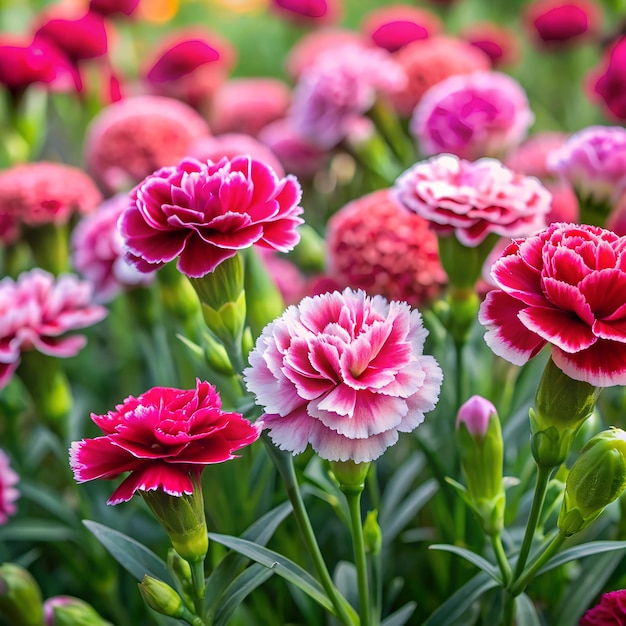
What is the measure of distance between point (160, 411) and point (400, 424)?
16 cm

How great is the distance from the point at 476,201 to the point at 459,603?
1.14 ft

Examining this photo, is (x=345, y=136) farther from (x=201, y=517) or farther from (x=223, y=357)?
(x=201, y=517)

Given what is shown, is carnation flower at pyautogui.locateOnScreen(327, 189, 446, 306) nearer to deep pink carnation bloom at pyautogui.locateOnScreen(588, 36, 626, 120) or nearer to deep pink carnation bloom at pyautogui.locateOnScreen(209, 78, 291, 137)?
deep pink carnation bloom at pyautogui.locateOnScreen(588, 36, 626, 120)

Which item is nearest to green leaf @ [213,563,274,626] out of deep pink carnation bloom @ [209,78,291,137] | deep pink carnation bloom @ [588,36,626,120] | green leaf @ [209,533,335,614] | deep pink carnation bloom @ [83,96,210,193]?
green leaf @ [209,533,335,614]

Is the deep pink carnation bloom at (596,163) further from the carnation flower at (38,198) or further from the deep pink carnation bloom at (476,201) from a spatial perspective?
the carnation flower at (38,198)

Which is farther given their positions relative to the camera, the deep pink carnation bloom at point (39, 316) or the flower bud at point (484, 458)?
the deep pink carnation bloom at point (39, 316)

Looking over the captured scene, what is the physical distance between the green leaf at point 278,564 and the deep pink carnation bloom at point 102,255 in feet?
1.29

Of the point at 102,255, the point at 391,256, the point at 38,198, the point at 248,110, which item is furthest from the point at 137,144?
the point at 391,256

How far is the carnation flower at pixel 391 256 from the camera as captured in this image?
0.82m

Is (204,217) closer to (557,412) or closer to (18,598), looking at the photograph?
(557,412)

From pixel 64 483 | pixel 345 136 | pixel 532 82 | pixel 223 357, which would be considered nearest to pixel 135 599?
pixel 64 483

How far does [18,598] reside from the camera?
73cm

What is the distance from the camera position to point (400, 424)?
51 centimetres

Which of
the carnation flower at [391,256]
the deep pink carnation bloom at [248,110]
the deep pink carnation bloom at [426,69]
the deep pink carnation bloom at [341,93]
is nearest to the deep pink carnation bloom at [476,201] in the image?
the carnation flower at [391,256]
